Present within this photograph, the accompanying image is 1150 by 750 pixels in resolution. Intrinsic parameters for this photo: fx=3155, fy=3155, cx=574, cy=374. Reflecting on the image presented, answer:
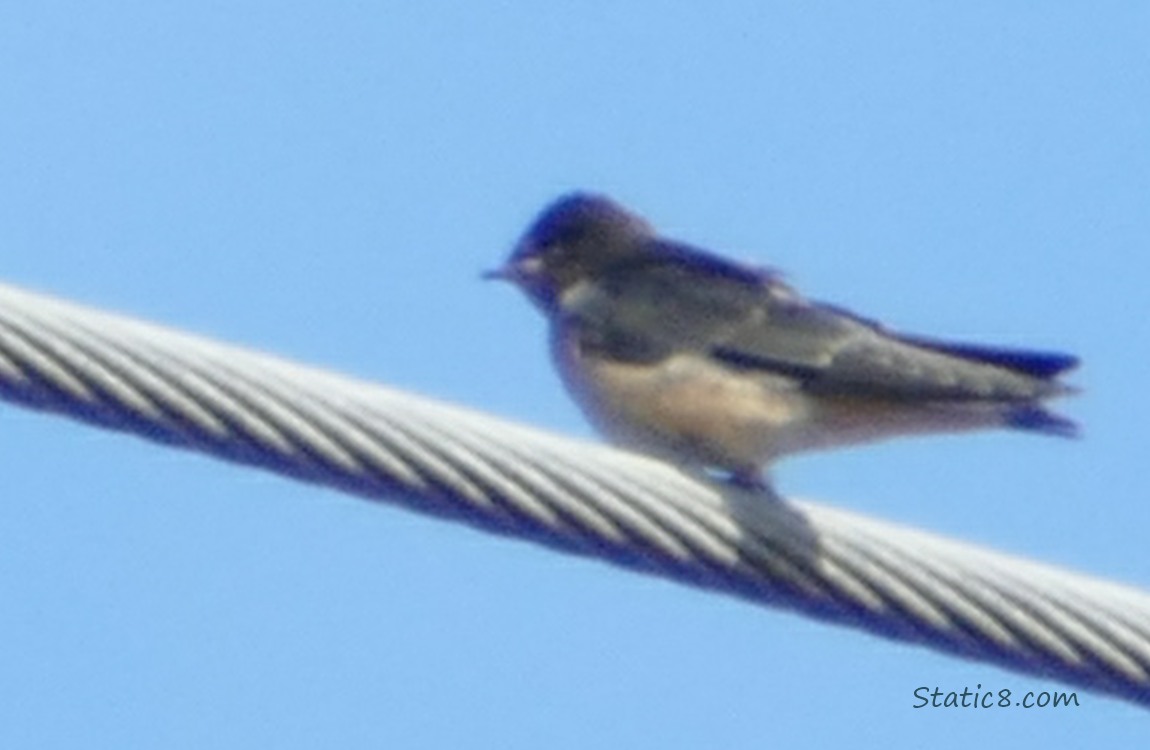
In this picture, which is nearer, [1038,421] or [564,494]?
[564,494]

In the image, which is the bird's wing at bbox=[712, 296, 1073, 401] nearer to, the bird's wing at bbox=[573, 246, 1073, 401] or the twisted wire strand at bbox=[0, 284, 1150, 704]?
the bird's wing at bbox=[573, 246, 1073, 401]

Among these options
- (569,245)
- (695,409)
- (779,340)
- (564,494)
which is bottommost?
(564,494)

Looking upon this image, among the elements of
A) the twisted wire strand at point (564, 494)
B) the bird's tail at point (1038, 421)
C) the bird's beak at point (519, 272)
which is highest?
the bird's beak at point (519, 272)

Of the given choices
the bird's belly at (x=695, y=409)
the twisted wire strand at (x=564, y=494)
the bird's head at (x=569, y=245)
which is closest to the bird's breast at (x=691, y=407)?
the bird's belly at (x=695, y=409)

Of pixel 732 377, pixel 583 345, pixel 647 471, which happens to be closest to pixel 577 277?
pixel 583 345

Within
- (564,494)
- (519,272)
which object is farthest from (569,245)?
(564,494)

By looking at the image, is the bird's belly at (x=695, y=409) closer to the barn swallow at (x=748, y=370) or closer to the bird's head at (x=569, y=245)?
the barn swallow at (x=748, y=370)

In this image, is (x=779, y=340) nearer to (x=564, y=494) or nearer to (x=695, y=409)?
(x=695, y=409)
